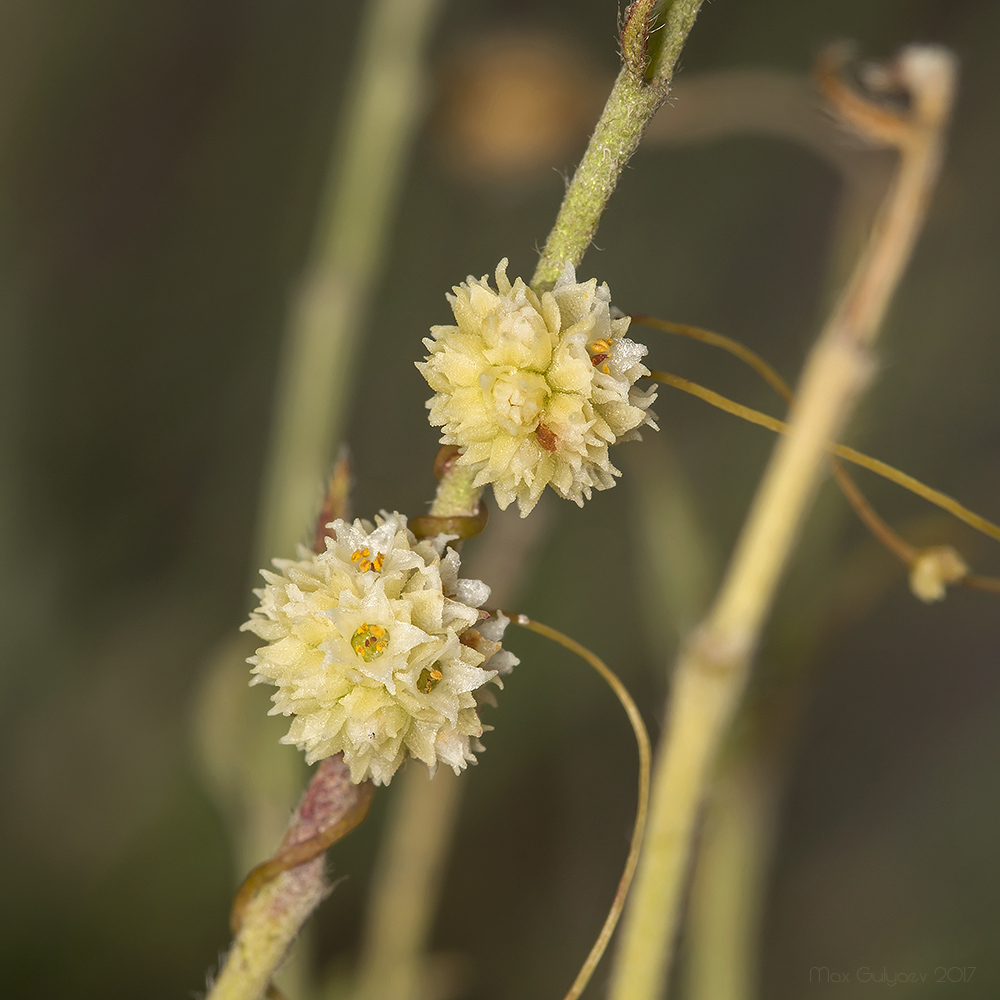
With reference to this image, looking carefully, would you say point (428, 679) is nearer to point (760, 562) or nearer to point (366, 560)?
point (366, 560)

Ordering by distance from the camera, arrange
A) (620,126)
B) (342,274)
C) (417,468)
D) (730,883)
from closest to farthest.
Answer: (620,126), (730,883), (342,274), (417,468)

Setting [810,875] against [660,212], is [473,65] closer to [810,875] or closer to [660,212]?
[660,212]

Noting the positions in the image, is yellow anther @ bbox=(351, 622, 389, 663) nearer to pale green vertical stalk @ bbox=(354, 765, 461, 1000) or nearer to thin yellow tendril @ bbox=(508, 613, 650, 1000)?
thin yellow tendril @ bbox=(508, 613, 650, 1000)

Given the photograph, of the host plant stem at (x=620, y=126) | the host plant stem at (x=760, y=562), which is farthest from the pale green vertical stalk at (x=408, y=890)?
the host plant stem at (x=620, y=126)

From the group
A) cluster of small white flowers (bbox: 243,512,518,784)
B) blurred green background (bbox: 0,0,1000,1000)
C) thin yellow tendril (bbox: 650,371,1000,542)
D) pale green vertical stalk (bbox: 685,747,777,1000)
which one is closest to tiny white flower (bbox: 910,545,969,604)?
thin yellow tendril (bbox: 650,371,1000,542)

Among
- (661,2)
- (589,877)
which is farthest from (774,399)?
(661,2)

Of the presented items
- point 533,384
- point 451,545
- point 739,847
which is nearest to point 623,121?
point 533,384
